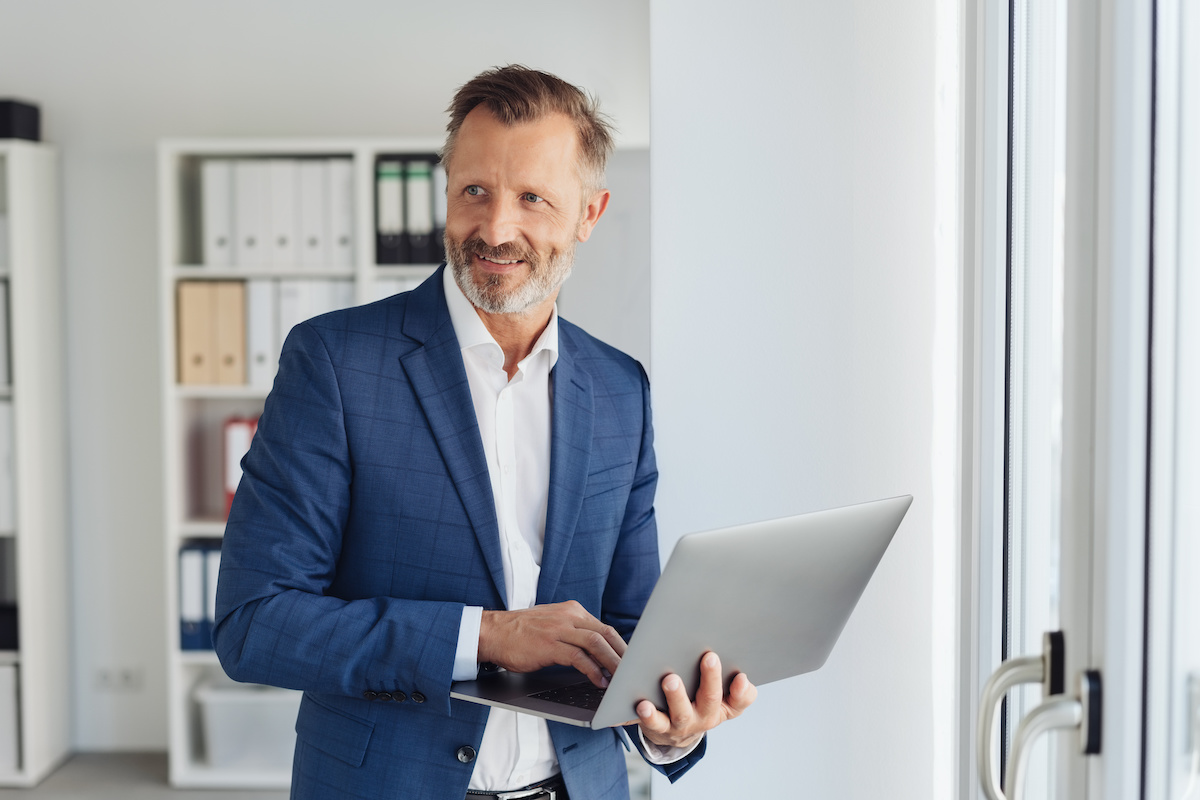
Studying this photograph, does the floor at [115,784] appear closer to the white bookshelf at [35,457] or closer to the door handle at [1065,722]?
the white bookshelf at [35,457]

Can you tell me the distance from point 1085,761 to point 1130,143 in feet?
1.72

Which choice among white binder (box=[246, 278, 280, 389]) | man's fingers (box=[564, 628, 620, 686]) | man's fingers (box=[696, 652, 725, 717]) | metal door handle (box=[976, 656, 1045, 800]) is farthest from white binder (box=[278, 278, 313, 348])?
metal door handle (box=[976, 656, 1045, 800])

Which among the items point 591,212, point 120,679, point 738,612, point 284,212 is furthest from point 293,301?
point 738,612

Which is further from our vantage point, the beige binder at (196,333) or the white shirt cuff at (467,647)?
the beige binder at (196,333)

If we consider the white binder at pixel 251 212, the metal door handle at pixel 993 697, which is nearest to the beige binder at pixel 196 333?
the white binder at pixel 251 212

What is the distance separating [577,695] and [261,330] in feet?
8.42

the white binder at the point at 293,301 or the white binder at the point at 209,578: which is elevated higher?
the white binder at the point at 293,301

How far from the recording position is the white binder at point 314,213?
3332 millimetres

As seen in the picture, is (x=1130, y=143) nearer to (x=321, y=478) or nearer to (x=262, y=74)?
(x=321, y=478)

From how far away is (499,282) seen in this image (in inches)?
50.2

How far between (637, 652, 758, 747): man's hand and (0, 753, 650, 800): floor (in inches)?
96.9

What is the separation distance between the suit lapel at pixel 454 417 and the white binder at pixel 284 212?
88.5 inches

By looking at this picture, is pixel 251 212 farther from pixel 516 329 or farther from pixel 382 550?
pixel 382 550

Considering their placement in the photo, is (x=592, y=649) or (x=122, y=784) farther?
(x=122, y=784)
